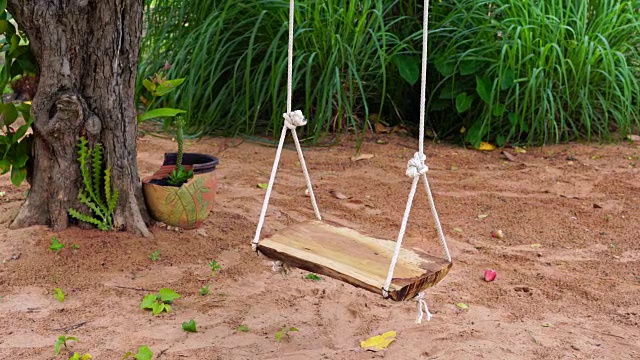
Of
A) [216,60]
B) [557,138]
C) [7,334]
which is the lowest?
[7,334]

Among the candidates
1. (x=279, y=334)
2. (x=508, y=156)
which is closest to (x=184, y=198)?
(x=279, y=334)

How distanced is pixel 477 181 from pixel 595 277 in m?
1.19

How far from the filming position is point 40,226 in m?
2.84

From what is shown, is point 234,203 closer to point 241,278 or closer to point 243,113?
point 241,278

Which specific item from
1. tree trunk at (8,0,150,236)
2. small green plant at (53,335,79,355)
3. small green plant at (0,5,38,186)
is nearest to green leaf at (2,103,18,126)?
small green plant at (0,5,38,186)

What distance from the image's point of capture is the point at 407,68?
4.57 m

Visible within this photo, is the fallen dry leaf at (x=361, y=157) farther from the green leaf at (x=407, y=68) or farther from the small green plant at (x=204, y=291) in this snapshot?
the small green plant at (x=204, y=291)

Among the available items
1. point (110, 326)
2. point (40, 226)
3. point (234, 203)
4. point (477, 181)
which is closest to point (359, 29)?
point (477, 181)

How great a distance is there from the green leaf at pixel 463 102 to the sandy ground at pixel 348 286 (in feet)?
2.22

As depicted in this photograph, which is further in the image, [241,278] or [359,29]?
[359,29]

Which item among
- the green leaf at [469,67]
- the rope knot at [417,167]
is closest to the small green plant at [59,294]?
the rope knot at [417,167]

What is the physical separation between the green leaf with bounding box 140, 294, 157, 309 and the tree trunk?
1.49 ft

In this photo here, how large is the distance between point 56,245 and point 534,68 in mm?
2826

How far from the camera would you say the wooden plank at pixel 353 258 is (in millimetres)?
1993
